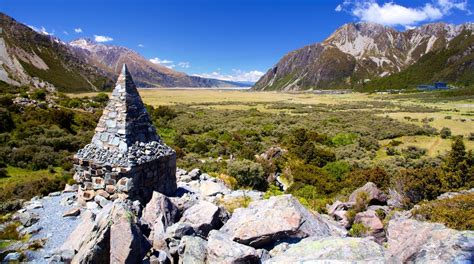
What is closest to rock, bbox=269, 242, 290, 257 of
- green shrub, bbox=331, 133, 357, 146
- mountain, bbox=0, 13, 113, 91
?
green shrub, bbox=331, 133, 357, 146

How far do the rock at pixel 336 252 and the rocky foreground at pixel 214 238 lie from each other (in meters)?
0.01

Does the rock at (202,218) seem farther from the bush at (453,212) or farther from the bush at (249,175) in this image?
the bush at (249,175)

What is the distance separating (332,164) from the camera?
66.6ft

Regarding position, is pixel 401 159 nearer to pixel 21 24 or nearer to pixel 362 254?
pixel 362 254

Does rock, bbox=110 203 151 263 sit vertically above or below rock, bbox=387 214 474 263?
below

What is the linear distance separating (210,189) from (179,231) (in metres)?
5.52

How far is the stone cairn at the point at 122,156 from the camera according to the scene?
8625 mm

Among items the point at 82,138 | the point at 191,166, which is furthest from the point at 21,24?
the point at 191,166

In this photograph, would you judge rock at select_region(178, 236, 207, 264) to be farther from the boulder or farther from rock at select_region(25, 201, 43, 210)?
rock at select_region(25, 201, 43, 210)

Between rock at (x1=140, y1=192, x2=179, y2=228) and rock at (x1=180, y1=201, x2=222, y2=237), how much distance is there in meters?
0.27

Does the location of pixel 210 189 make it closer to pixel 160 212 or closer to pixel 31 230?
pixel 160 212

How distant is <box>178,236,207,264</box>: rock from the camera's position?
5.85 m

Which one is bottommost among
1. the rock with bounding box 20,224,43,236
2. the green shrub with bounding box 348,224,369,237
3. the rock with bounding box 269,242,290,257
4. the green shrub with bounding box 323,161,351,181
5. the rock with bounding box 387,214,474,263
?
the green shrub with bounding box 323,161,351,181

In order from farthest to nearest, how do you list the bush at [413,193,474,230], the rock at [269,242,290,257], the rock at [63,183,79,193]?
1. the rock at [63,183,79,193]
2. the bush at [413,193,474,230]
3. the rock at [269,242,290,257]
